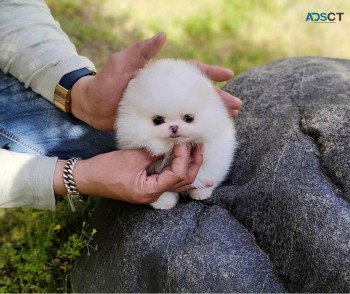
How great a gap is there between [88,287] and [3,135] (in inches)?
33.9

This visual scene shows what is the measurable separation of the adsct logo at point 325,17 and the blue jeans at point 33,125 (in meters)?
3.12

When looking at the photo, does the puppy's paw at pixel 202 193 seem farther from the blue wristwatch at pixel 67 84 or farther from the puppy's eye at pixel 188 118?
the blue wristwatch at pixel 67 84

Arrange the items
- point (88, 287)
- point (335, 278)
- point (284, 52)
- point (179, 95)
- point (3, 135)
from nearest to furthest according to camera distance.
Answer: point (335, 278) → point (179, 95) → point (88, 287) → point (3, 135) → point (284, 52)

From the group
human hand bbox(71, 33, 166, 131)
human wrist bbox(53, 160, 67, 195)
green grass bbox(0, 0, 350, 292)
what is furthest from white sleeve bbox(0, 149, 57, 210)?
green grass bbox(0, 0, 350, 292)

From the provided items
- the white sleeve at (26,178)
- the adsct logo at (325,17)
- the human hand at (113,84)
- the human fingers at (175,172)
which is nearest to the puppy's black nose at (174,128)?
the human fingers at (175,172)

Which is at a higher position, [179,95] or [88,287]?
[179,95]

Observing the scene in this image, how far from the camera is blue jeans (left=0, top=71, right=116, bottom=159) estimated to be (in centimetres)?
251

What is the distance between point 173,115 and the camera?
1.84 metres

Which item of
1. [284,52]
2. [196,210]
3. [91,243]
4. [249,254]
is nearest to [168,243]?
[196,210]

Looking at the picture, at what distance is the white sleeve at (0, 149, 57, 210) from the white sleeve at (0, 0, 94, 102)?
1.43 ft

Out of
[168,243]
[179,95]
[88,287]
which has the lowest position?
[88,287]

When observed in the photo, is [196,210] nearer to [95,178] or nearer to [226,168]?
[226,168]

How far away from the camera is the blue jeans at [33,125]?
8.23ft

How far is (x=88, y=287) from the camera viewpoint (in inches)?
90.4
